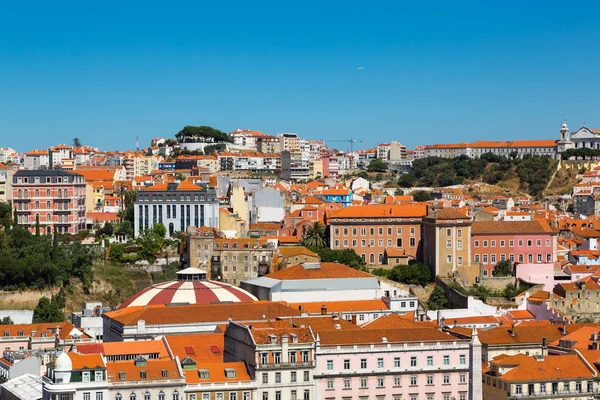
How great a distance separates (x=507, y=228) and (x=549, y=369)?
32273 millimetres

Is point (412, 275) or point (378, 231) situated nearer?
point (412, 275)

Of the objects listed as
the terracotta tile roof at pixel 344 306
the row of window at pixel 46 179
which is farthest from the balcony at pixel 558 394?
the row of window at pixel 46 179

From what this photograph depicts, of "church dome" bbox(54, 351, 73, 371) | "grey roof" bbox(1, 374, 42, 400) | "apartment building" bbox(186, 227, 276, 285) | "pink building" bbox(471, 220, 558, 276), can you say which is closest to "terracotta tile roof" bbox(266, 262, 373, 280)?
"apartment building" bbox(186, 227, 276, 285)

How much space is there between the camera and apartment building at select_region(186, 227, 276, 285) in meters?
82.6

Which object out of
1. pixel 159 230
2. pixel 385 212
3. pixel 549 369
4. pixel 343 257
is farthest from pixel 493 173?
pixel 549 369

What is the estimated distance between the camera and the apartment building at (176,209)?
9444 cm

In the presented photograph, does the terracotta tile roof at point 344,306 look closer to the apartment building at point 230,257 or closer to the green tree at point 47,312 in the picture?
the apartment building at point 230,257

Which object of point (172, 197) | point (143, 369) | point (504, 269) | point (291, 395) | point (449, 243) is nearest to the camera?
point (143, 369)

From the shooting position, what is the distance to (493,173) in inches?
5999

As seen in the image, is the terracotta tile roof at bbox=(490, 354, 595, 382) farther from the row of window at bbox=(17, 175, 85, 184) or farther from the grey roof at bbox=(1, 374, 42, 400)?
the row of window at bbox=(17, 175, 85, 184)

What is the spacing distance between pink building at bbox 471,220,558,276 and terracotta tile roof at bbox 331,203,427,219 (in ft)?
14.5

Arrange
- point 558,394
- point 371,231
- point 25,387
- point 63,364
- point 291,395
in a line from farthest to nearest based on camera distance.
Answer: point 371,231 < point 558,394 < point 25,387 < point 291,395 < point 63,364

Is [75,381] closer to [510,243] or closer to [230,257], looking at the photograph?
[230,257]

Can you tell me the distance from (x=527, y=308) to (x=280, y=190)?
125 ft
